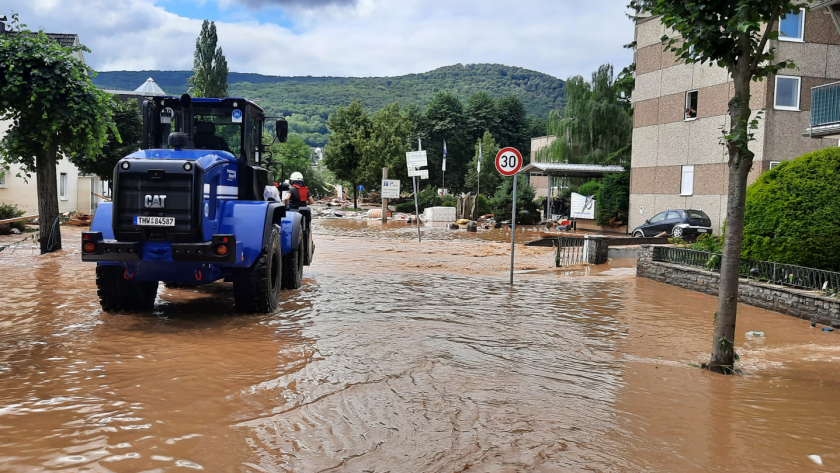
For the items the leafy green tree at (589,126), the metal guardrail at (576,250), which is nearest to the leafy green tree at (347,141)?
the leafy green tree at (589,126)

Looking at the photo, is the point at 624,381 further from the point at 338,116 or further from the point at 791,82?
the point at 338,116

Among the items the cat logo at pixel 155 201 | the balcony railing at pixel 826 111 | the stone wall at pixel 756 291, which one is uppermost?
the balcony railing at pixel 826 111

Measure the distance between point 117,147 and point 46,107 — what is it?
18.8 meters

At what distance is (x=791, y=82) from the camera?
2492 cm

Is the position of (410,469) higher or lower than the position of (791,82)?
lower

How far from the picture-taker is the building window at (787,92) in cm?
2478

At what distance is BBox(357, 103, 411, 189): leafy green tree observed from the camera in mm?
59312

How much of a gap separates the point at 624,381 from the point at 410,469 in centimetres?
306

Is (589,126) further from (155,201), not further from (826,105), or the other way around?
(155,201)

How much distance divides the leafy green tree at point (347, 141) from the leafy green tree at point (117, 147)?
27329 millimetres

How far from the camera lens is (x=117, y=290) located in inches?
358

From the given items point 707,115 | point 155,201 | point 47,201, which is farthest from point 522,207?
point 155,201

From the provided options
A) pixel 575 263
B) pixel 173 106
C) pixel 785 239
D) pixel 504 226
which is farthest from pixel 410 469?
pixel 504 226

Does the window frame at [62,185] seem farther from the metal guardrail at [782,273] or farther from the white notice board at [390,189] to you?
the metal guardrail at [782,273]
